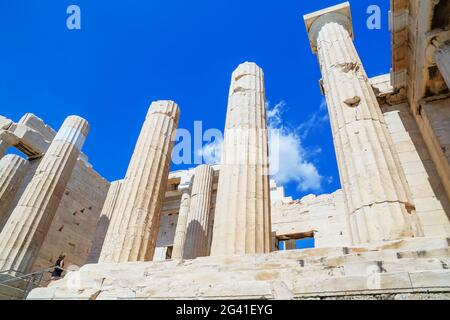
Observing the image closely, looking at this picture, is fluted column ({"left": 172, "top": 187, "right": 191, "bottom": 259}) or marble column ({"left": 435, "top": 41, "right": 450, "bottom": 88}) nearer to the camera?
marble column ({"left": 435, "top": 41, "right": 450, "bottom": 88})

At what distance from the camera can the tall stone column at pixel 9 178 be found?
1764 cm

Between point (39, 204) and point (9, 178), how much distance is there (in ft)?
26.5

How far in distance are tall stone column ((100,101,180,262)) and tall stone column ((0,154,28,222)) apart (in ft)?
40.4

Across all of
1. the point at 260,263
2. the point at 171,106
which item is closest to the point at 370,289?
the point at 260,263

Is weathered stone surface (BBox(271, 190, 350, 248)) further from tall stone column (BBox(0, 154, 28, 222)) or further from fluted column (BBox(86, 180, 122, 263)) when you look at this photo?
tall stone column (BBox(0, 154, 28, 222))

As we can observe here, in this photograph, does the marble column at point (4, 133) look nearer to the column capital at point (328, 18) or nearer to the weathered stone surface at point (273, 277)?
the weathered stone surface at point (273, 277)

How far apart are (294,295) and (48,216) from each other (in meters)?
12.1

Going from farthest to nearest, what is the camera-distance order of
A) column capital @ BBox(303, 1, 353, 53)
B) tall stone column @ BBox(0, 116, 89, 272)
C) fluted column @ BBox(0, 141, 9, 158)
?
fluted column @ BBox(0, 141, 9, 158) → tall stone column @ BBox(0, 116, 89, 272) → column capital @ BBox(303, 1, 353, 53)

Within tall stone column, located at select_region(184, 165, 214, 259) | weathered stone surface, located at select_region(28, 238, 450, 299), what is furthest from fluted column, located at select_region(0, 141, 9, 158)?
weathered stone surface, located at select_region(28, 238, 450, 299)

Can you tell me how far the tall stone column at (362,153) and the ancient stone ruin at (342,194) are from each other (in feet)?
0.09

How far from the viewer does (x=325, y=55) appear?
9.64 m

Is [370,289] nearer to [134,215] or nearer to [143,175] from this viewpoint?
[134,215]

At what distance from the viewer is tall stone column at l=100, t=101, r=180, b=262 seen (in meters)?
8.20
